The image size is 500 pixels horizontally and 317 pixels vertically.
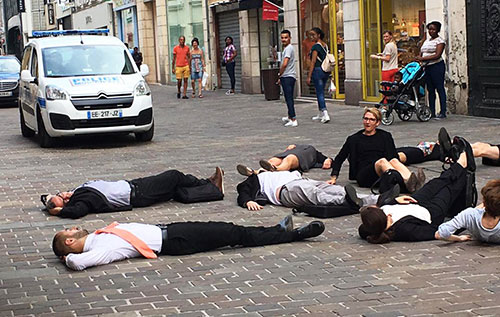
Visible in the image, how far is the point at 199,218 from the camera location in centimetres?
877

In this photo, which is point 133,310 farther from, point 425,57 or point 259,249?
point 425,57

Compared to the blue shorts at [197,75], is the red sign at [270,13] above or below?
above

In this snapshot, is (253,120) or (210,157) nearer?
(210,157)

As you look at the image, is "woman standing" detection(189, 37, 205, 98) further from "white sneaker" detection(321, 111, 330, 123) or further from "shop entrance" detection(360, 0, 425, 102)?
"white sneaker" detection(321, 111, 330, 123)

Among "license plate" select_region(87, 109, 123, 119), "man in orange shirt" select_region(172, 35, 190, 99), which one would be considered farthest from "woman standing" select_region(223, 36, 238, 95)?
"license plate" select_region(87, 109, 123, 119)

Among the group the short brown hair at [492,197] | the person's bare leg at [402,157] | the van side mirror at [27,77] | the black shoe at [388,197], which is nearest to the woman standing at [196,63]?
the van side mirror at [27,77]

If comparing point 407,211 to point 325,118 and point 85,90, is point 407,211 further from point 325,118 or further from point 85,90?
point 325,118

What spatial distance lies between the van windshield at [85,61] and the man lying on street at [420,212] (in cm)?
928

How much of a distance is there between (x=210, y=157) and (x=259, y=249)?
6.11 metres

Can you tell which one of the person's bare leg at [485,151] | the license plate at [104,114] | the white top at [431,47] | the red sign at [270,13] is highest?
the red sign at [270,13]

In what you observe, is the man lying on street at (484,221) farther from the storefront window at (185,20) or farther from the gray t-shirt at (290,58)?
the storefront window at (185,20)

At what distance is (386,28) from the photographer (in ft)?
66.8

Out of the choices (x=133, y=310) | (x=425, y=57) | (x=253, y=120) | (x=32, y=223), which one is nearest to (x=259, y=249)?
(x=133, y=310)

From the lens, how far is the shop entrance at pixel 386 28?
1906cm
